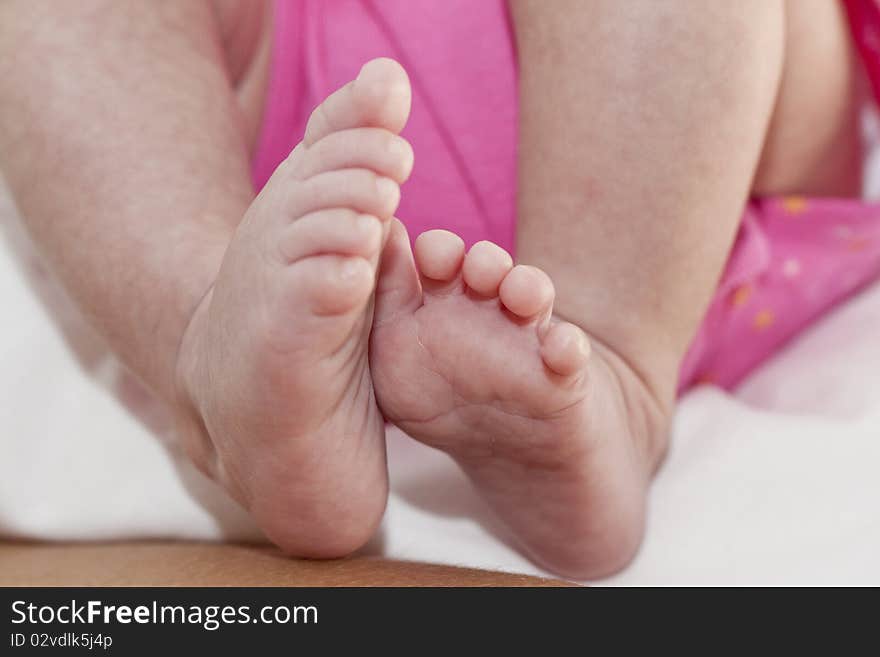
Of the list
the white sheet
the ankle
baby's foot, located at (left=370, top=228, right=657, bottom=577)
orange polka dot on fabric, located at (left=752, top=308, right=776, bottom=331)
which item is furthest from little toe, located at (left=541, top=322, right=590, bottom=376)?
orange polka dot on fabric, located at (left=752, top=308, right=776, bottom=331)

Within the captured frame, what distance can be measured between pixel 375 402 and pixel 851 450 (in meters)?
0.36

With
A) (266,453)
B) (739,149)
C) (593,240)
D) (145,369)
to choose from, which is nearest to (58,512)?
(145,369)

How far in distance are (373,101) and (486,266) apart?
0.35 feet

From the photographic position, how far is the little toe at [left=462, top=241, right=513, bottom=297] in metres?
0.55

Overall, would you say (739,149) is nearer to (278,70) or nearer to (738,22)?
(738,22)

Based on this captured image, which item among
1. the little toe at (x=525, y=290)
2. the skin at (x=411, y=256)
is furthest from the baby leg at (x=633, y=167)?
the little toe at (x=525, y=290)

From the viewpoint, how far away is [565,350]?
549 mm

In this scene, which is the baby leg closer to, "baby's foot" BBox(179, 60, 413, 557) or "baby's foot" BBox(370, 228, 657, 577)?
"baby's foot" BBox(370, 228, 657, 577)

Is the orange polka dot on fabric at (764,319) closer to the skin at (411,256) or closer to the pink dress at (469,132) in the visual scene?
the pink dress at (469,132)

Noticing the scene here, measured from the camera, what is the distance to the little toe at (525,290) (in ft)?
1.78

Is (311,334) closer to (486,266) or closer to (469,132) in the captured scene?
(486,266)

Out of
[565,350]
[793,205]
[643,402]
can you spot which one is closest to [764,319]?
[793,205]

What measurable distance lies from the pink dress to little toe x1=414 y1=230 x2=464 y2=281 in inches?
7.7

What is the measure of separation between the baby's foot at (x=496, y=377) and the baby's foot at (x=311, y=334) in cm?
3
